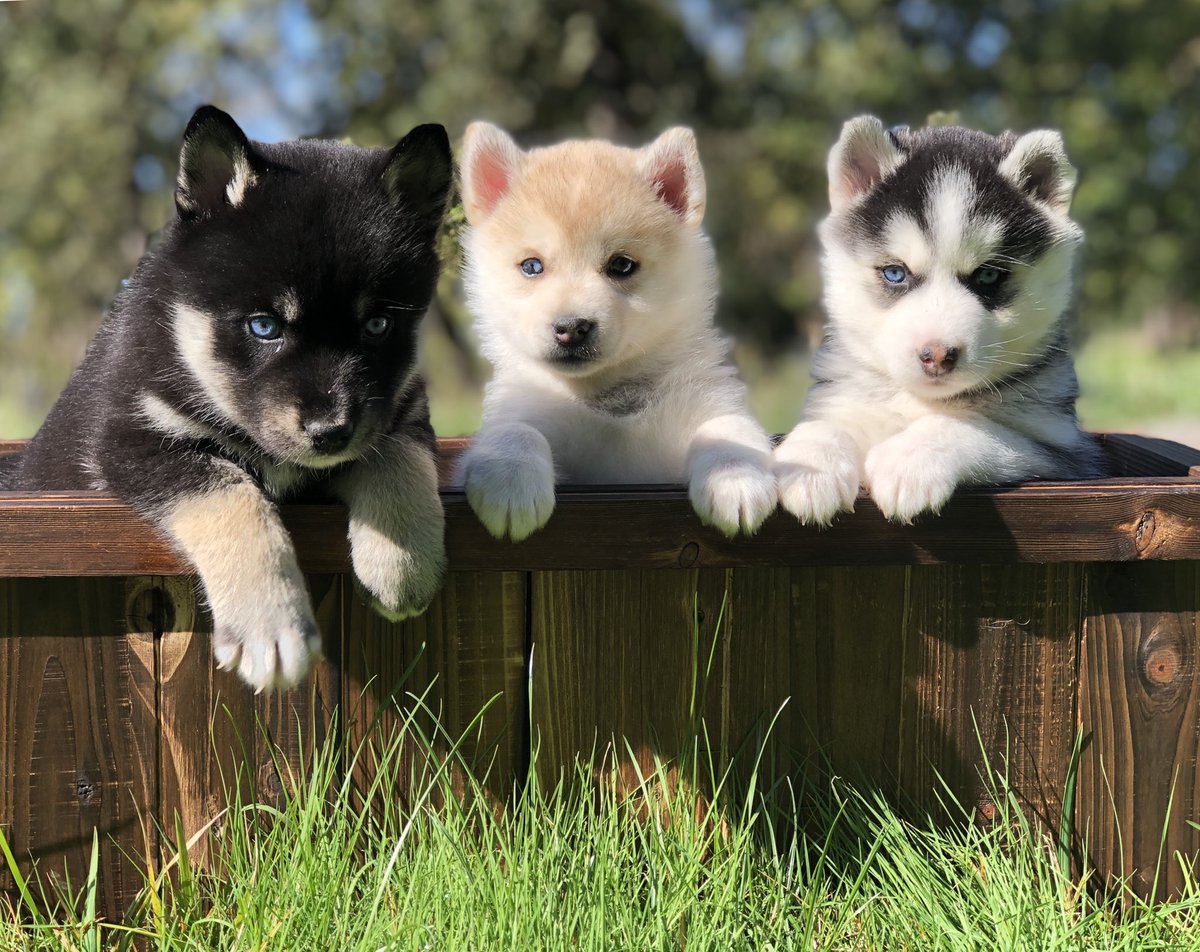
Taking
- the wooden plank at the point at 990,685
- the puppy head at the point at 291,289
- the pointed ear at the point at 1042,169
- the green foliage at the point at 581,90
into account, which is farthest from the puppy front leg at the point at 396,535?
the green foliage at the point at 581,90

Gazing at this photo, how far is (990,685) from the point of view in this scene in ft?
9.04

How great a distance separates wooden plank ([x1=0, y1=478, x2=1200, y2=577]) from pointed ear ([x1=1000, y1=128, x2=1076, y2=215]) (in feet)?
2.52

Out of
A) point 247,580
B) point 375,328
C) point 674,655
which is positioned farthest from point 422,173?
point 674,655

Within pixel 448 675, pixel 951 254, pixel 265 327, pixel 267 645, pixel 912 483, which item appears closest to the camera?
pixel 267 645

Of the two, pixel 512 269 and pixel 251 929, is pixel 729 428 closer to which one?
pixel 512 269

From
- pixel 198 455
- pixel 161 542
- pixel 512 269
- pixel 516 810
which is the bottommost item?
pixel 516 810

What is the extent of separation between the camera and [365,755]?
270cm

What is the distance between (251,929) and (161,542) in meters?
0.79

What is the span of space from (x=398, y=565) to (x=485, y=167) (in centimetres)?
127

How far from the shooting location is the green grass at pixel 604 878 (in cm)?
240

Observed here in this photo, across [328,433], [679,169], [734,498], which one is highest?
[679,169]

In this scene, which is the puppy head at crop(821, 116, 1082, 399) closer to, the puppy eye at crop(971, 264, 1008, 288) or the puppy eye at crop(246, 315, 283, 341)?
the puppy eye at crop(971, 264, 1008, 288)

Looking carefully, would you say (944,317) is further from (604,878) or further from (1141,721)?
(604,878)

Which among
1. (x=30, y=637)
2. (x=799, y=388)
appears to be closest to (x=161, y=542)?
(x=30, y=637)
